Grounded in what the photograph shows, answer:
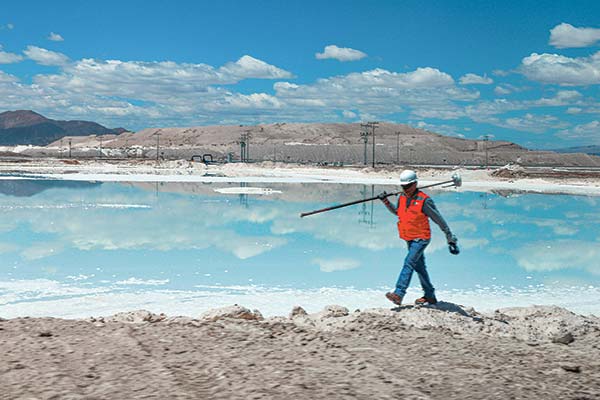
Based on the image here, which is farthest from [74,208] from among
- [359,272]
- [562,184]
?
[562,184]

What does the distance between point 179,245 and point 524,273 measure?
7.71 meters

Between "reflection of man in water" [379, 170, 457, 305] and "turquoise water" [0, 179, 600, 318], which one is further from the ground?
"reflection of man in water" [379, 170, 457, 305]

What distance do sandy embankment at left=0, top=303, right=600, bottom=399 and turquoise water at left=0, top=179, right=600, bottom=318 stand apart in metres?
2.45

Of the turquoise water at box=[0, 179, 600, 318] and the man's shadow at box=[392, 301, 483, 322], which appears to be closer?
the man's shadow at box=[392, 301, 483, 322]

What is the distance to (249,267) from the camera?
13.2 m


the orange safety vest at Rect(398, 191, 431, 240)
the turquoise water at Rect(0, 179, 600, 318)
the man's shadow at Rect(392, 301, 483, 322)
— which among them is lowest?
the turquoise water at Rect(0, 179, 600, 318)

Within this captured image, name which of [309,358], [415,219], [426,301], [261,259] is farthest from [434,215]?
[261,259]

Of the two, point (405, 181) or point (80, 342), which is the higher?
point (405, 181)

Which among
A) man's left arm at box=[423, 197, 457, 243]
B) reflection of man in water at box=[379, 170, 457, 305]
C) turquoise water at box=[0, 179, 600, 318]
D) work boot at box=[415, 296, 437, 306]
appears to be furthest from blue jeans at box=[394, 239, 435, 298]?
turquoise water at box=[0, 179, 600, 318]

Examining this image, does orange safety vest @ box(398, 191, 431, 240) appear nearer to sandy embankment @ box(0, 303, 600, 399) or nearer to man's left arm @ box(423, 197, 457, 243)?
man's left arm @ box(423, 197, 457, 243)

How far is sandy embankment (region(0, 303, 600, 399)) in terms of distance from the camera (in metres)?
4.73

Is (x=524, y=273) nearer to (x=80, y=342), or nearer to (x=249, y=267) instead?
(x=249, y=267)

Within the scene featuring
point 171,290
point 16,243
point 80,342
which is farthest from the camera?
point 16,243

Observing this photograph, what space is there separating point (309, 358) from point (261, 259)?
8658 mm
